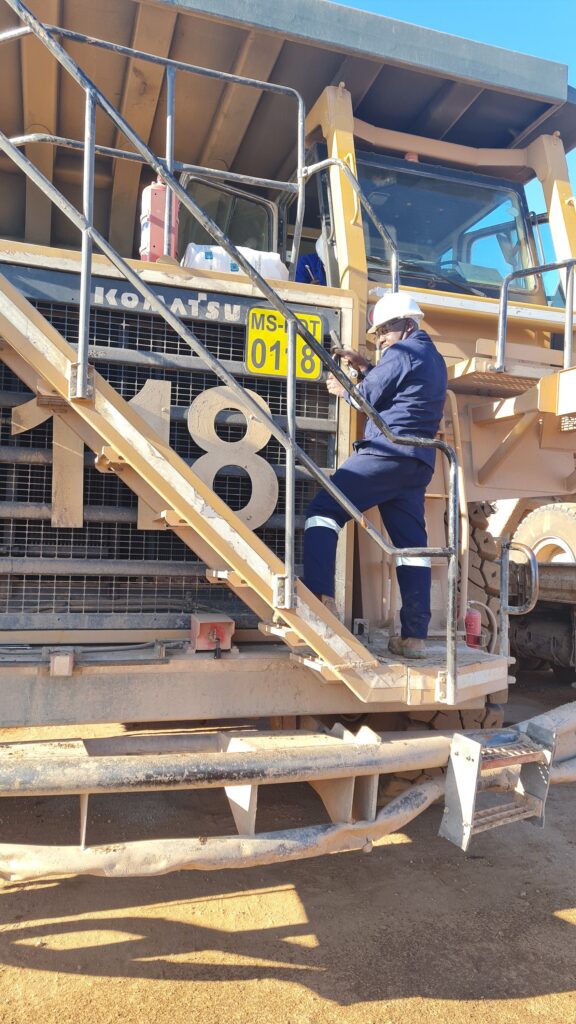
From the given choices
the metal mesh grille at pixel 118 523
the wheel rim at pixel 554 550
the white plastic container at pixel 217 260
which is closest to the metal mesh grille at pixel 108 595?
the metal mesh grille at pixel 118 523

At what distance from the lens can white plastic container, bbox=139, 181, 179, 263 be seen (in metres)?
3.46

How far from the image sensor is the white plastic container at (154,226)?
346 cm

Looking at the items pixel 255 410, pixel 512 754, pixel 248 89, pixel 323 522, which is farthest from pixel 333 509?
pixel 248 89

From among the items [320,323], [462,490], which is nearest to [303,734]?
[462,490]

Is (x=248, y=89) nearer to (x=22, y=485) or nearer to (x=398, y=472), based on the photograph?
(x=398, y=472)

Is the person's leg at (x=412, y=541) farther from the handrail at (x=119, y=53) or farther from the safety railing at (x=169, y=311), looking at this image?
the handrail at (x=119, y=53)

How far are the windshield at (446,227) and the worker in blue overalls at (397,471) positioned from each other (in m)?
1.14

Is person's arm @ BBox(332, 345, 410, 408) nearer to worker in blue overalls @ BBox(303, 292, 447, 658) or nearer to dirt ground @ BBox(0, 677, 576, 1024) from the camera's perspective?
worker in blue overalls @ BBox(303, 292, 447, 658)

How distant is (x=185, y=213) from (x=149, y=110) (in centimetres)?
76

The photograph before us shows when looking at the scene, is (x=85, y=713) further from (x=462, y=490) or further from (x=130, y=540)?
(x=462, y=490)

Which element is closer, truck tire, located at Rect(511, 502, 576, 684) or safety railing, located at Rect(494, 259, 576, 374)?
safety railing, located at Rect(494, 259, 576, 374)

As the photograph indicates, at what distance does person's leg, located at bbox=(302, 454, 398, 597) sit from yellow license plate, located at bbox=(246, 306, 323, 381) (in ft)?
1.65

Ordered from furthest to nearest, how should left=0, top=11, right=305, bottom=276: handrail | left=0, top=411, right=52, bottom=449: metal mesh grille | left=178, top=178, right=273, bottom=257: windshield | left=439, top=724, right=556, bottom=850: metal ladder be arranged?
left=178, top=178, right=273, bottom=257: windshield
left=0, top=411, right=52, bottom=449: metal mesh grille
left=439, top=724, right=556, bottom=850: metal ladder
left=0, top=11, right=305, bottom=276: handrail

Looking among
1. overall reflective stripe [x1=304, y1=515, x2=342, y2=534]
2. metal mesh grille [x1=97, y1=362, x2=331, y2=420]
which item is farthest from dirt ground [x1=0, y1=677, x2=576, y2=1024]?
metal mesh grille [x1=97, y1=362, x2=331, y2=420]
